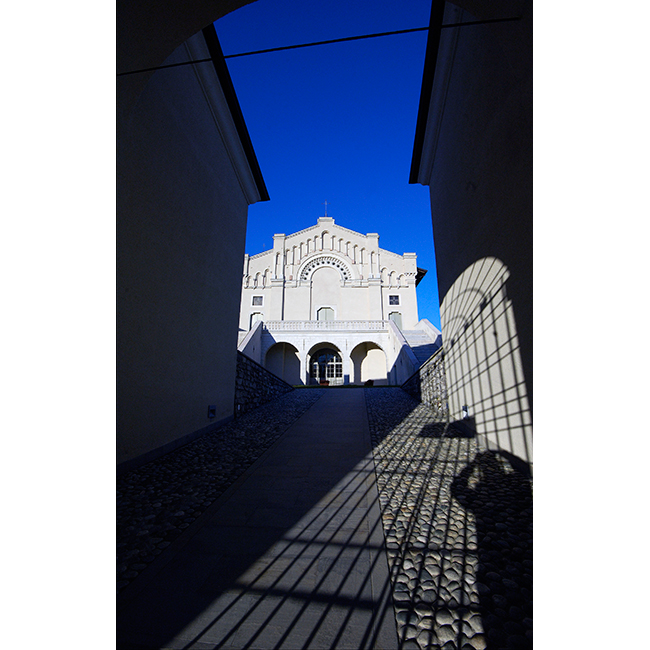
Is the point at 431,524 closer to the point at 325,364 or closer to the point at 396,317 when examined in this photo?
the point at 325,364

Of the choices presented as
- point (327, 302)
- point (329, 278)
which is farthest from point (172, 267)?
point (329, 278)

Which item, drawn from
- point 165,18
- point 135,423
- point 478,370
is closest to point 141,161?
point 165,18

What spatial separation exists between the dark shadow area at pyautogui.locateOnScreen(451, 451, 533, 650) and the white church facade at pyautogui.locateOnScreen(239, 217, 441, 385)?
64.6 feet

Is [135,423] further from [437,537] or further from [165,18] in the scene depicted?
[165,18]

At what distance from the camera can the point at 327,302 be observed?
28312mm

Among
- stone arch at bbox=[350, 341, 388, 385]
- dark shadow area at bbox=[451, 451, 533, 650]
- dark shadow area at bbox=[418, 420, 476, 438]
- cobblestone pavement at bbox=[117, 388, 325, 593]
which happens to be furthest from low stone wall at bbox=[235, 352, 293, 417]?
stone arch at bbox=[350, 341, 388, 385]

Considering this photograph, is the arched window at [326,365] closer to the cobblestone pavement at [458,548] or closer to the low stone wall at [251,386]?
the low stone wall at [251,386]

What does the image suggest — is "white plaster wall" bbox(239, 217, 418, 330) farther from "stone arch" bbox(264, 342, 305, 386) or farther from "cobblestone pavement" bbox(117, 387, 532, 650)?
"cobblestone pavement" bbox(117, 387, 532, 650)

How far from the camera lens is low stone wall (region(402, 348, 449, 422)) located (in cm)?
730

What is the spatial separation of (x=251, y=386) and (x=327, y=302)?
19880 millimetres

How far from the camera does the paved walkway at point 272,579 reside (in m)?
1.54

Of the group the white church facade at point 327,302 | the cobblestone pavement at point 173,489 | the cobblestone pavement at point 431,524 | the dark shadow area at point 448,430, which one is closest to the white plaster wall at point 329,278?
the white church facade at point 327,302
